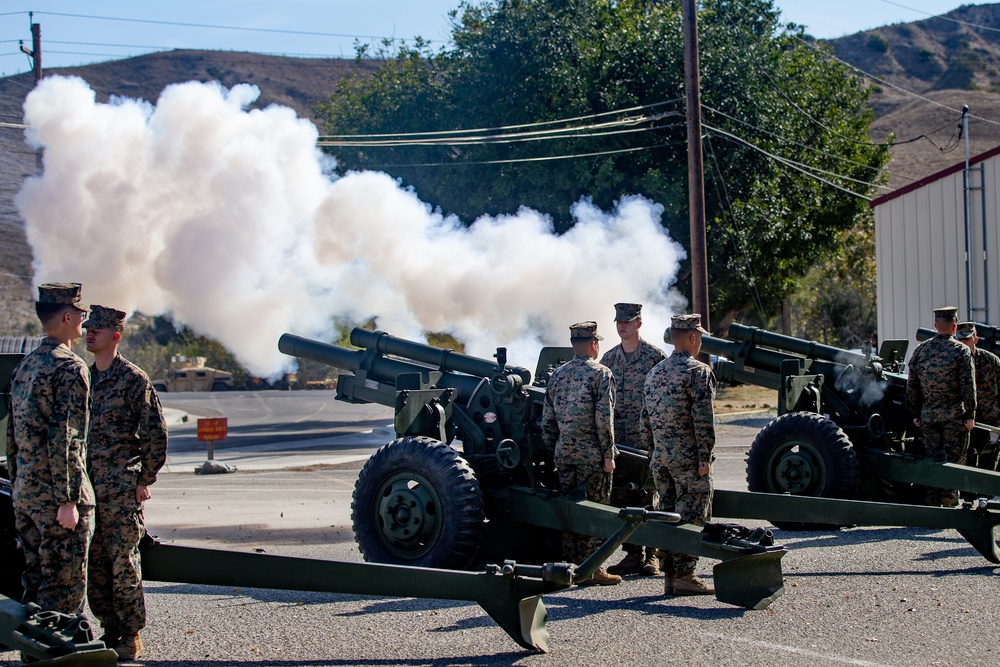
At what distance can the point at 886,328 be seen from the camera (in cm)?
2592

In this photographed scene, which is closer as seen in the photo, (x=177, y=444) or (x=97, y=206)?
(x=97, y=206)

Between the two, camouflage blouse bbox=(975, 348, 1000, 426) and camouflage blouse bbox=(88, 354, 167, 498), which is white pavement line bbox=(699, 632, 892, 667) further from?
camouflage blouse bbox=(975, 348, 1000, 426)

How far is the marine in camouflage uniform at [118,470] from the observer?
18.2ft

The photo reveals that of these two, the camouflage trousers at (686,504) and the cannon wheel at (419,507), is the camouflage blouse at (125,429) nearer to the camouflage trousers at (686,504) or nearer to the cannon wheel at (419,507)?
the cannon wheel at (419,507)

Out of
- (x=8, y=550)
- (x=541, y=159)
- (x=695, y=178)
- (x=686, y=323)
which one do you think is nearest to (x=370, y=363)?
(x=686, y=323)

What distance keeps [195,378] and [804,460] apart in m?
39.6

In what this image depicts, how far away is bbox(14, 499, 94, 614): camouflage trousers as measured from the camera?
5.14m

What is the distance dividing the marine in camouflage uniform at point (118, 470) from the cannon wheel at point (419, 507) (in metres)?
2.34

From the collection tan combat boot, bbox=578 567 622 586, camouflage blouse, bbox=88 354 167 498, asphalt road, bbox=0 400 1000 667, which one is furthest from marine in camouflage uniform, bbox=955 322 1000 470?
camouflage blouse, bbox=88 354 167 498

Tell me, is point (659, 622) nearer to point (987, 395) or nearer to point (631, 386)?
point (631, 386)

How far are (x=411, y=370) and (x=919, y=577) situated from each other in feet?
13.5

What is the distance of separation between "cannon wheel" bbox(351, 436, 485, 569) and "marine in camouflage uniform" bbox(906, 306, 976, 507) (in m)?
4.23

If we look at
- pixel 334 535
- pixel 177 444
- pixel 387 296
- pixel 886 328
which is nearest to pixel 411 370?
pixel 334 535

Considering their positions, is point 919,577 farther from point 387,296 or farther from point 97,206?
point 97,206
